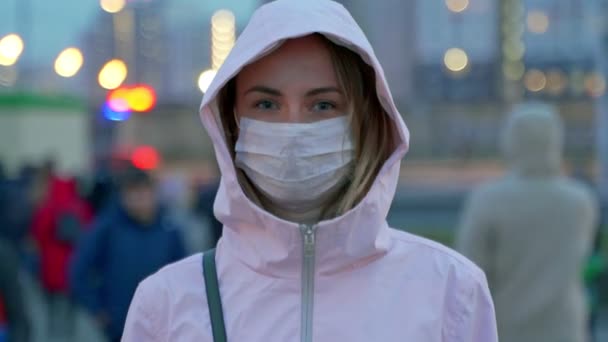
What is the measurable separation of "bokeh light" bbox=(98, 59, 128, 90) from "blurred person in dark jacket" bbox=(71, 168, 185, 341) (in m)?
11.3

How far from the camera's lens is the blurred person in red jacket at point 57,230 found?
11484 millimetres

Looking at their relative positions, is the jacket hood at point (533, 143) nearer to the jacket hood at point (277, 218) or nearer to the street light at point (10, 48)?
the jacket hood at point (277, 218)

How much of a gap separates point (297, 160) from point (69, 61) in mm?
21822

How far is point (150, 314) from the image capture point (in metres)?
2.36

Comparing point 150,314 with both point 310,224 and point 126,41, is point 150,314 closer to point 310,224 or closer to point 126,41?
point 310,224

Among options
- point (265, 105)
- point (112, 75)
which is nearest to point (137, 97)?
point (112, 75)

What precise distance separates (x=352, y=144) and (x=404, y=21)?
74.2ft

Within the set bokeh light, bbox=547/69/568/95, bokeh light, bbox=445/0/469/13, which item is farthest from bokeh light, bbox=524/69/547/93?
bokeh light, bbox=445/0/469/13

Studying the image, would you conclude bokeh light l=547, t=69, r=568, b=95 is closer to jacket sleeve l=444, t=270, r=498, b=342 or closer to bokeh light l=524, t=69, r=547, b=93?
bokeh light l=524, t=69, r=547, b=93

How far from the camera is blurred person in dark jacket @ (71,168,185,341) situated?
6.77m

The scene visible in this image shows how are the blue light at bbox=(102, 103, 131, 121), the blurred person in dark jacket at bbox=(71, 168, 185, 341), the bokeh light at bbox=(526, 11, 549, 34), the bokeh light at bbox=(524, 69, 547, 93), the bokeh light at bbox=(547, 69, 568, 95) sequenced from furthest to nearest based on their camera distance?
1. the bokeh light at bbox=(547, 69, 568, 95)
2. the bokeh light at bbox=(526, 11, 549, 34)
3. the bokeh light at bbox=(524, 69, 547, 93)
4. the blue light at bbox=(102, 103, 131, 121)
5. the blurred person in dark jacket at bbox=(71, 168, 185, 341)

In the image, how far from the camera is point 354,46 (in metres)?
2.35

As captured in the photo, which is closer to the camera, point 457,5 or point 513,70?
point 513,70

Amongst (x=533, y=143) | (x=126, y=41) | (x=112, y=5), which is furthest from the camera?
(x=126, y=41)
